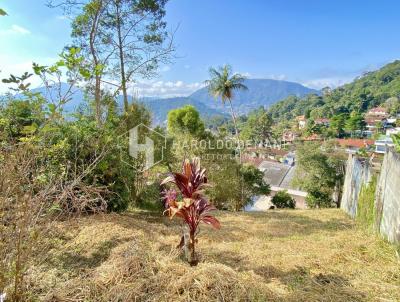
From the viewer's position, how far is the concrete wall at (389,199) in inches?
140

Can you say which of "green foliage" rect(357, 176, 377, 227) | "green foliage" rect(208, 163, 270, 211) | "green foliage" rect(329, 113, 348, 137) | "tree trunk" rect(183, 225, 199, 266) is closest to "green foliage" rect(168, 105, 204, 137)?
"green foliage" rect(208, 163, 270, 211)

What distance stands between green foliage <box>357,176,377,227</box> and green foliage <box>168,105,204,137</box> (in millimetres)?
9547

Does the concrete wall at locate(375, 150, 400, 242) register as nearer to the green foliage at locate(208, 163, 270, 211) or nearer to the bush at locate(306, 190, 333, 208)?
the green foliage at locate(208, 163, 270, 211)

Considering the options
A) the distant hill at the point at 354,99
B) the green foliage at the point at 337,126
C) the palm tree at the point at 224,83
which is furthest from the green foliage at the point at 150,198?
the distant hill at the point at 354,99

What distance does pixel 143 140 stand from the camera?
326 inches

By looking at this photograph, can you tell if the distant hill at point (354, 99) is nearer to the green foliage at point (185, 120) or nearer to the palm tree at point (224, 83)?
the palm tree at point (224, 83)

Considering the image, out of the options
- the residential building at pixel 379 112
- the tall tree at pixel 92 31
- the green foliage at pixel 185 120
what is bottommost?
the green foliage at pixel 185 120

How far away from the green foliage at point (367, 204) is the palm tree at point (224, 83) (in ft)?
51.8

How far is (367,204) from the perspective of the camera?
4.89m

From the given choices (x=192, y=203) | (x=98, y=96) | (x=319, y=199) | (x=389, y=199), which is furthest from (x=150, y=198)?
(x=319, y=199)

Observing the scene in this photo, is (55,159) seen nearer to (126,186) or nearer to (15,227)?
(126,186)

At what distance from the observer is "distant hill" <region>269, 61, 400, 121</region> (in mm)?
70688

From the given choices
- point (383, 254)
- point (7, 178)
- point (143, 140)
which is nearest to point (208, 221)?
point (7, 178)

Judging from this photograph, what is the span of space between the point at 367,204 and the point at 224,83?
17.4 metres
